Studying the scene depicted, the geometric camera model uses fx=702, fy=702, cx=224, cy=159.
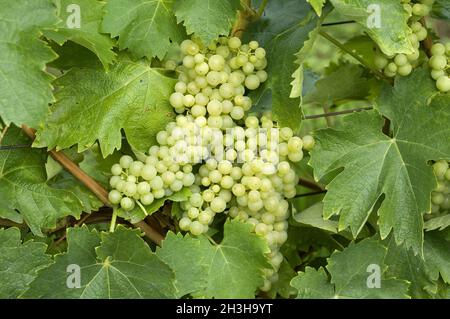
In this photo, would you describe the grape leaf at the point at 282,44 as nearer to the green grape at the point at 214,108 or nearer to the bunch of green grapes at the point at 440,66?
the green grape at the point at 214,108

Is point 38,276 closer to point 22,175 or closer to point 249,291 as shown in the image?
point 22,175

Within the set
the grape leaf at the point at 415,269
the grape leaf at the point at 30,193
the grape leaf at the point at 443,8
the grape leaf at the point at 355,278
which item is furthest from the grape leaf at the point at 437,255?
the grape leaf at the point at 30,193

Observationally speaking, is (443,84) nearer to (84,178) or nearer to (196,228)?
(196,228)

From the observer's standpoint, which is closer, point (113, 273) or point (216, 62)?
point (113, 273)

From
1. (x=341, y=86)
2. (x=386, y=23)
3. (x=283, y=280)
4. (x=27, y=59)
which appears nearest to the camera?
(x=27, y=59)

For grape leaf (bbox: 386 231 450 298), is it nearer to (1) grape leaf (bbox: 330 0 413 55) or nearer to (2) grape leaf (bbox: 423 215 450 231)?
(2) grape leaf (bbox: 423 215 450 231)

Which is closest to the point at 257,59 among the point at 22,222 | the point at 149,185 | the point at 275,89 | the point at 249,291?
the point at 275,89

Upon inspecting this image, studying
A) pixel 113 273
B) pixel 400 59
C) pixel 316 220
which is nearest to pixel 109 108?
pixel 113 273
